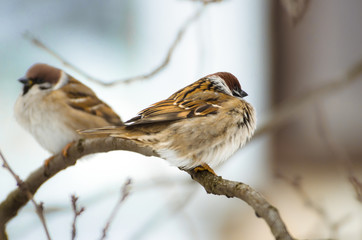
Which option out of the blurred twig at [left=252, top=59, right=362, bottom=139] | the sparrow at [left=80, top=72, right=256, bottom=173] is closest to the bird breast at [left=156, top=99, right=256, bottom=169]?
the sparrow at [left=80, top=72, right=256, bottom=173]

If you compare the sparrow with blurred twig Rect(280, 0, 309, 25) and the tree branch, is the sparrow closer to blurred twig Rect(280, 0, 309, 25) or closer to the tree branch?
the tree branch

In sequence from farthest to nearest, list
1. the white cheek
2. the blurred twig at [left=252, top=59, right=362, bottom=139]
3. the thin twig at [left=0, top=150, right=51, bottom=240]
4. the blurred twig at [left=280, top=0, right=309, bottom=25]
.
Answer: the blurred twig at [left=252, top=59, right=362, bottom=139] → the white cheek → the blurred twig at [left=280, top=0, right=309, bottom=25] → the thin twig at [left=0, top=150, right=51, bottom=240]

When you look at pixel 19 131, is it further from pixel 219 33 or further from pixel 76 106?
pixel 219 33

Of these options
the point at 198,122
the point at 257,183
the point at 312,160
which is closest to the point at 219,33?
the point at 198,122

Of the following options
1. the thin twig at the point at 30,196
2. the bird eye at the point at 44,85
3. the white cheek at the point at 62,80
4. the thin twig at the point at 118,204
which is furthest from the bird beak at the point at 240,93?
the bird eye at the point at 44,85

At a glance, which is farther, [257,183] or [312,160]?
[312,160]

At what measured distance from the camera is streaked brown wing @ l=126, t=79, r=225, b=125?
6.27ft

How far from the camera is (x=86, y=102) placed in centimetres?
300

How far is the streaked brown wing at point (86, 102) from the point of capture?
280 cm

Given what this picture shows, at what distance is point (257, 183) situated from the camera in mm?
5812

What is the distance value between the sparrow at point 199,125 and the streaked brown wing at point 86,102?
0.79 meters

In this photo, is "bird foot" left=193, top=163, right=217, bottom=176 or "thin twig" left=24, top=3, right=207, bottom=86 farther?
"bird foot" left=193, top=163, right=217, bottom=176

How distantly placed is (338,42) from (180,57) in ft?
13.5

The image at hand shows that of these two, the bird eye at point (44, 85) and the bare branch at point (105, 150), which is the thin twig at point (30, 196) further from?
the bird eye at point (44, 85)
